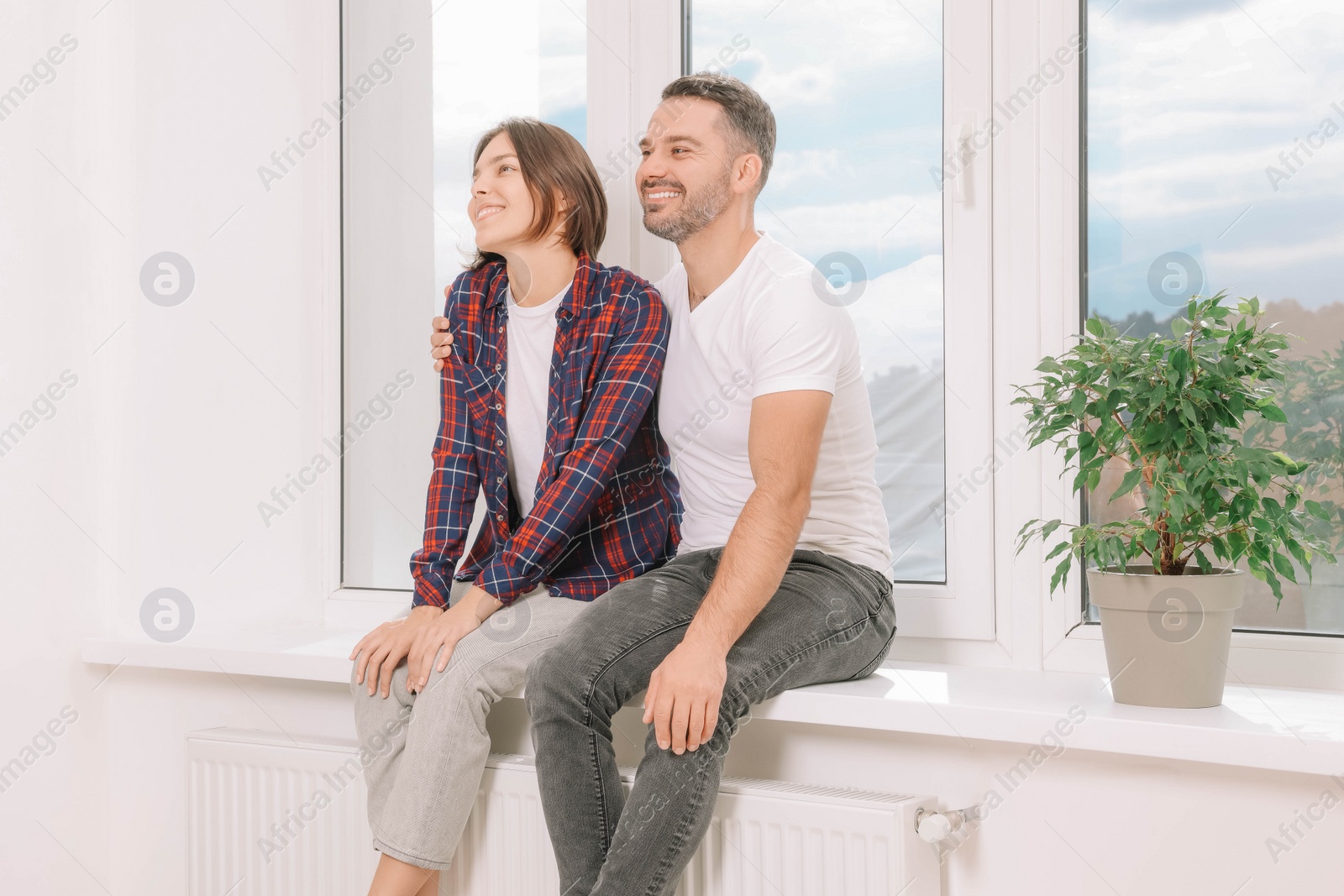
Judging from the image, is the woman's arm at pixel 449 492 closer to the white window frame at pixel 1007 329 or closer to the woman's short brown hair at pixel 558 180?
the woman's short brown hair at pixel 558 180

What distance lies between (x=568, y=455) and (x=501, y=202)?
0.40m

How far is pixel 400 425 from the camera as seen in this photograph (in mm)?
2016

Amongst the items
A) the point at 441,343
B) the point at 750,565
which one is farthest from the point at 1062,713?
the point at 441,343

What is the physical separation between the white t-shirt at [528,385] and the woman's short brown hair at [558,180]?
95mm

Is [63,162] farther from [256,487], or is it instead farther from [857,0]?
[857,0]

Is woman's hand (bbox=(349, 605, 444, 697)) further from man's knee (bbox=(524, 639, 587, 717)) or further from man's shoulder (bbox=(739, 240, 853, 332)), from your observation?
man's shoulder (bbox=(739, 240, 853, 332))

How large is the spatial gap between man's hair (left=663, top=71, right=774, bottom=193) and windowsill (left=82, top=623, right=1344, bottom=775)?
2.29 ft

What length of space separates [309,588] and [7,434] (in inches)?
22.9

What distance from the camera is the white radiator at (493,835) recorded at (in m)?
Result: 1.23

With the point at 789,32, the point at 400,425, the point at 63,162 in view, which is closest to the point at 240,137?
the point at 63,162

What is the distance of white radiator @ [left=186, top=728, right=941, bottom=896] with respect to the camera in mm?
1229

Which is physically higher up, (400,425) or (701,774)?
(400,425)

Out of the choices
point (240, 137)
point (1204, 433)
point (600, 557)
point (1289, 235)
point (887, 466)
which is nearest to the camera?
point (1204, 433)

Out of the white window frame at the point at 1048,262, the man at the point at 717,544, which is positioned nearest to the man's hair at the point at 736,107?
the man at the point at 717,544
